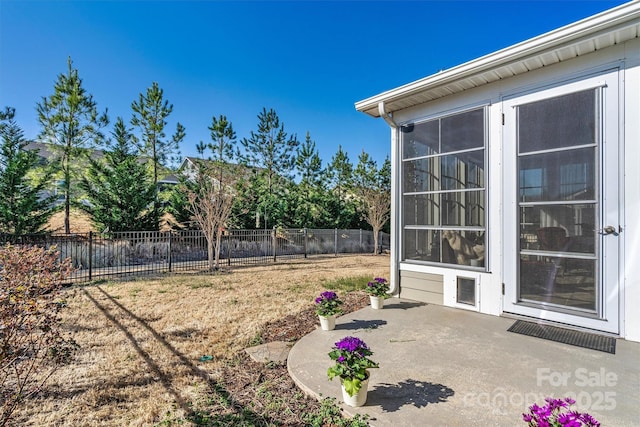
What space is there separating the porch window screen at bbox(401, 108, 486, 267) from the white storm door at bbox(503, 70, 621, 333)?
1.18 feet

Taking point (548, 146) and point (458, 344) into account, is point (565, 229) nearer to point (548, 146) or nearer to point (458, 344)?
point (548, 146)

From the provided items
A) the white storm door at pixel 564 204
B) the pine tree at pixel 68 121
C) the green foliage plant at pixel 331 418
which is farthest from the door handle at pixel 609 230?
the pine tree at pixel 68 121

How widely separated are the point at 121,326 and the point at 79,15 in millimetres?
6123

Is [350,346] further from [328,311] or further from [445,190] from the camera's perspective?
[445,190]

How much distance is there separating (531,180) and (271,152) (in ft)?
47.0

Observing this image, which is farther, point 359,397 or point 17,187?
point 17,187

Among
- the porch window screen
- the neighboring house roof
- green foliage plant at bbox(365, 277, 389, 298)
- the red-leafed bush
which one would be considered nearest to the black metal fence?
the red-leafed bush

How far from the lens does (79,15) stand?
5.79 m

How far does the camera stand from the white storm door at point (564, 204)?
3031mm

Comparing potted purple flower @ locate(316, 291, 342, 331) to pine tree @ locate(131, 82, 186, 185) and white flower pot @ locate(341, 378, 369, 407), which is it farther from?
pine tree @ locate(131, 82, 186, 185)

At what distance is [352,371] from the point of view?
197cm

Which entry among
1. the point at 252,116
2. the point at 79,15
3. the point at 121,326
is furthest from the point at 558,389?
the point at 252,116

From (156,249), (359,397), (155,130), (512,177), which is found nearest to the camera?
(359,397)

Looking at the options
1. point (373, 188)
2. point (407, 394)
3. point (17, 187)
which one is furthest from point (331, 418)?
point (373, 188)
